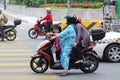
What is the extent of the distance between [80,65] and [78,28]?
999 mm

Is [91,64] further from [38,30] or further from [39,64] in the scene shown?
[38,30]

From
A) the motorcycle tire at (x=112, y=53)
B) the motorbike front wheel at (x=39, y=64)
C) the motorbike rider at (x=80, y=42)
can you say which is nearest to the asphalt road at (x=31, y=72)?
the motorbike front wheel at (x=39, y=64)

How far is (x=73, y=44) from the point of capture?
40.3 ft

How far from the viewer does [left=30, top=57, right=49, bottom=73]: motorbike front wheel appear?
1259 centimetres

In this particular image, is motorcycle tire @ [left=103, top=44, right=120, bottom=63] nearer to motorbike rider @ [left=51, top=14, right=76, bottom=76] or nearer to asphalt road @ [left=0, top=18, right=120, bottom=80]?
asphalt road @ [left=0, top=18, right=120, bottom=80]

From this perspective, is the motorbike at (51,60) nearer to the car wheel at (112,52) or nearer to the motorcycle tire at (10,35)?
the car wheel at (112,52)

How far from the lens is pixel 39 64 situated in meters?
12.6

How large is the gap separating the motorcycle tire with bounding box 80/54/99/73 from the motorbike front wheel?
3.27 ft

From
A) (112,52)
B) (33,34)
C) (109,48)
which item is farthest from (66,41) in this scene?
(33,34)

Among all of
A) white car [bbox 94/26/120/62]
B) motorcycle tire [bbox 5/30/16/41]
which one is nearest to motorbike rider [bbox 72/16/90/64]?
white car [bbox 94/26/120/62]

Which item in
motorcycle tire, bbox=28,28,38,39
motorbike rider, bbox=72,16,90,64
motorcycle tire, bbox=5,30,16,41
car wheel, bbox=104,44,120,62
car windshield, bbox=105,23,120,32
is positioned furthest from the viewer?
motorcycle tire, bbox=28,28,38,39

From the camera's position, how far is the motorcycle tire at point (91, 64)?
41.2 ft

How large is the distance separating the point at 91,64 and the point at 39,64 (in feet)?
4.63

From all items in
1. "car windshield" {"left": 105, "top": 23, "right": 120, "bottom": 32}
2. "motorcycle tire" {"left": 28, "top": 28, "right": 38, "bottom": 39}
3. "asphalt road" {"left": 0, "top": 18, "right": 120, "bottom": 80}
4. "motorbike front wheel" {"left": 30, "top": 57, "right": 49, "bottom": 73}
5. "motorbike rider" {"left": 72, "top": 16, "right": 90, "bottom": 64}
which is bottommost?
"motorcycle tire" {"left": 28, "top": 28, "right": 38, "bottom": 39}
